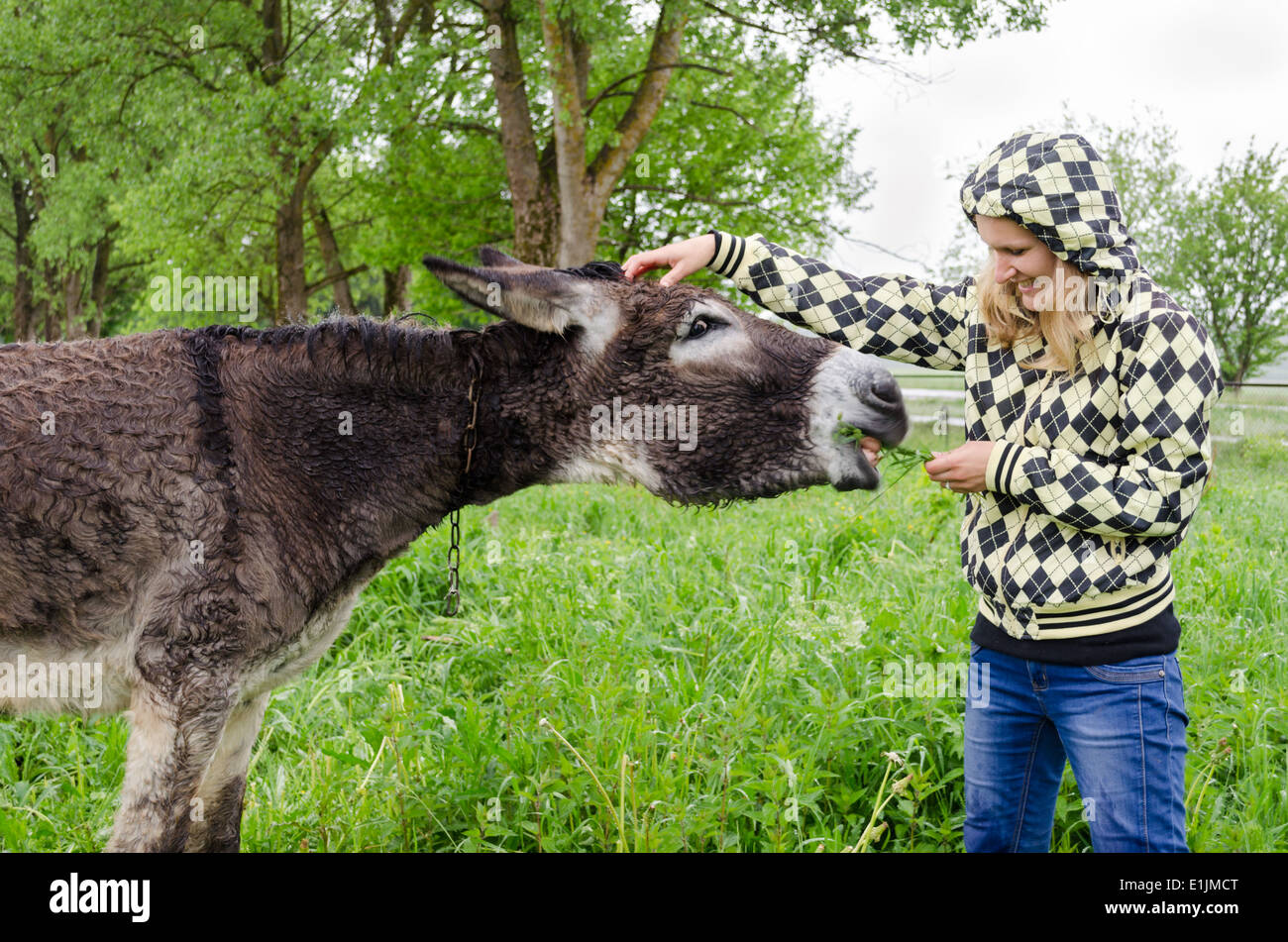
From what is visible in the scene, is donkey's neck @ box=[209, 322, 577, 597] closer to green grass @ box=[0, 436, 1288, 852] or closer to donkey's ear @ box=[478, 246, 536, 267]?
donkey's ear @ box=[478, 246, 536, 267]

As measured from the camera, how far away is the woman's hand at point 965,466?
2.56 m

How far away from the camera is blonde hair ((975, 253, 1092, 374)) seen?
8.20ft

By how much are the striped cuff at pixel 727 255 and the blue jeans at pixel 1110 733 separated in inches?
60.5

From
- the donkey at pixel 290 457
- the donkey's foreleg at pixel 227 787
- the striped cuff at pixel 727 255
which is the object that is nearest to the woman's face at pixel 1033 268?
the donkey at pixel 290 457

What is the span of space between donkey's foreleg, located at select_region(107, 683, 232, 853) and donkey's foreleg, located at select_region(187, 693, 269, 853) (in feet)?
1.46

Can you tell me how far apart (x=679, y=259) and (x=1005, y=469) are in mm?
1352

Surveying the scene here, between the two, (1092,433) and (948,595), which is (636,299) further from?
(948,595)

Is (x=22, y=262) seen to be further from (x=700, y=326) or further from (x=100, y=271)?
(x=700, y=326)

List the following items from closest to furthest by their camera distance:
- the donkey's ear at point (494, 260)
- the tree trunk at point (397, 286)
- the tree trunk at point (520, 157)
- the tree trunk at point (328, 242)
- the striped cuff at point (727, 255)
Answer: the striped cuff at point (727, 255) → the donkey's ear at point (494, 260) → the tree trunk at point (520, 157) → the tree trunk at point (328, 242) → the tree trunk at point (397, 286)

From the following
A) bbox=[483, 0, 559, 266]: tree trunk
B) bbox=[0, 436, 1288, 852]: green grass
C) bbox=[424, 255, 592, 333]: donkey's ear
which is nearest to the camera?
bbox=[424, 255, 592, 333]: donkey's ear

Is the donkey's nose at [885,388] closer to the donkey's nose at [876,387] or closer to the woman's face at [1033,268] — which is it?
the donkey's nose at [876,387]

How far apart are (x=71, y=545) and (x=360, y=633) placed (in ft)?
10.7

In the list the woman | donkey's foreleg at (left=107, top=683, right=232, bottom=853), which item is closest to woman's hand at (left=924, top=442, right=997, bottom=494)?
the woman

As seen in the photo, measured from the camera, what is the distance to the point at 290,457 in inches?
117
